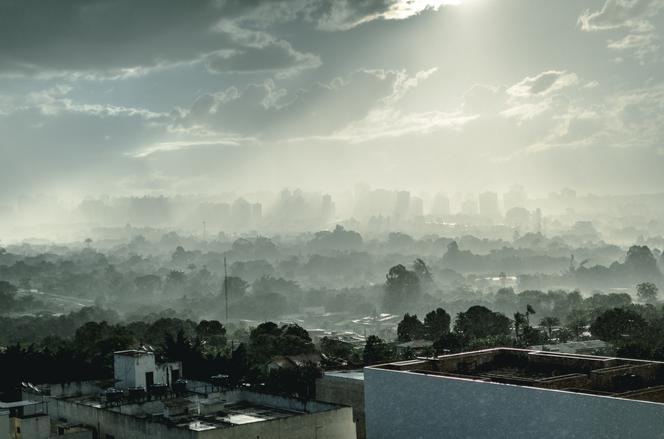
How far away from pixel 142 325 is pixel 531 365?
59574 mm

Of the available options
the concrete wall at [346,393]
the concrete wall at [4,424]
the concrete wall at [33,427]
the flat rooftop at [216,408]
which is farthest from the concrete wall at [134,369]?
the concrete wall at [346,393]

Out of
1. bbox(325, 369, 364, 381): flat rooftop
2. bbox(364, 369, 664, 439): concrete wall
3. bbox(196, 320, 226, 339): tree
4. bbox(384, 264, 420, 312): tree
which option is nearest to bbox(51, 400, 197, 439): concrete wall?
bbox(364, 369, 664, 439): concrete wall

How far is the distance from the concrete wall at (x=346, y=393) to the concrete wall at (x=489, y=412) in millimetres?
11181

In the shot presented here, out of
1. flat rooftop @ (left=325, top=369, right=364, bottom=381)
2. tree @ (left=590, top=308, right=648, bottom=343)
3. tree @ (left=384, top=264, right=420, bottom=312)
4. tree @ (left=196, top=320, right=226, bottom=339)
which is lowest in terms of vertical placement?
flat rooftop @ (left=325, top=369, right=364, bottom=381)

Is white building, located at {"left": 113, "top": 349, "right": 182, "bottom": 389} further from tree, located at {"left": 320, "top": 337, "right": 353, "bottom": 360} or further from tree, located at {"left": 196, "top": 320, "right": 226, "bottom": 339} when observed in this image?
tree, located at {"left": 196, "top": 320, "right": 226, "bottom": 339}

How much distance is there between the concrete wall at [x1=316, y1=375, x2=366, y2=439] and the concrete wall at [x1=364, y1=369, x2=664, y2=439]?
11181mm

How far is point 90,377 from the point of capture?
3500cm

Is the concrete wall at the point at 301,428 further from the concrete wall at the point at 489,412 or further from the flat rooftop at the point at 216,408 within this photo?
the concrete wall at the point at 489,412

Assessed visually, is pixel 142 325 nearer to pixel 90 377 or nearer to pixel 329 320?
pixel 90 377

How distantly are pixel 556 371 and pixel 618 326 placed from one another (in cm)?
5049

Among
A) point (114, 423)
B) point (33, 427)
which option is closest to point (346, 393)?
point (114, 423)

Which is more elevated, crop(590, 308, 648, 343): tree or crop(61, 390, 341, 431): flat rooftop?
crop(590, 308, 648, 343): tree

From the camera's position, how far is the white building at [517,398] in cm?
1764

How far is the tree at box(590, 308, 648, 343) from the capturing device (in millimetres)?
69125
